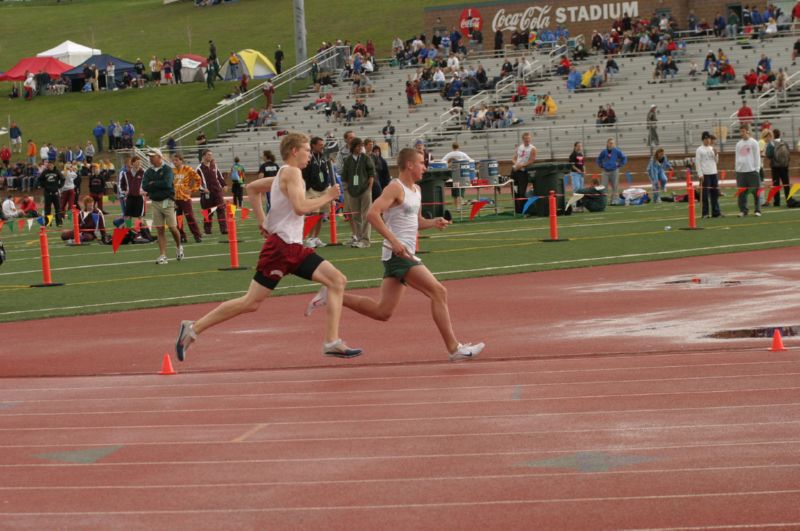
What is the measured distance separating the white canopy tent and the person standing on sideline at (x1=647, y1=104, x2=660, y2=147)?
36.7 m

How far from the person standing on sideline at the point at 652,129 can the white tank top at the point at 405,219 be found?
1334 inches

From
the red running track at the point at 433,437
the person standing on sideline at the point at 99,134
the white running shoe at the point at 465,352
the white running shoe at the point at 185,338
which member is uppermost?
the person standing on sideline at the point at 99,134

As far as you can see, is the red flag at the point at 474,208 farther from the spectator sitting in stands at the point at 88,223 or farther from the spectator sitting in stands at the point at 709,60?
the spectator sitting in stands at the point at 709,60

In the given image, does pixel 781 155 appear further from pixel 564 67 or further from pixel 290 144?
pixel 564 67

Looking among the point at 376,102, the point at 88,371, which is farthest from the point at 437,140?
the point at 88,371

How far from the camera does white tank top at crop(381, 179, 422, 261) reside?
37.7 ft

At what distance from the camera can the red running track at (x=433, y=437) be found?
22.4 feet

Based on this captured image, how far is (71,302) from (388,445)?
9.97 metres

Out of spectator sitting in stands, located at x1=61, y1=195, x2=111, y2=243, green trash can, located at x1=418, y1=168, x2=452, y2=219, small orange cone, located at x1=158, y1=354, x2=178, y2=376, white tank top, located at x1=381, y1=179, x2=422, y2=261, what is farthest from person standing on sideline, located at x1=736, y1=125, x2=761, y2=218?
small orange cone, located at x1=158, y1=354, x2=178, y2=376

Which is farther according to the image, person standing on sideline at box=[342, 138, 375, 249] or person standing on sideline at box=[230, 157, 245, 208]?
person standing on sideline at box=[230, 157, 245, 208]

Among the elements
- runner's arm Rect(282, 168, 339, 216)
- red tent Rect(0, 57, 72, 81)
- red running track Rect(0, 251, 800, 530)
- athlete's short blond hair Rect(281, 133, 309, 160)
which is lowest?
red running track Rect(0, 251, 800, 530)

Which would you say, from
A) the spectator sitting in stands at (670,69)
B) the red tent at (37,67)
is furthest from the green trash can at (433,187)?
the red tent at (37,67)

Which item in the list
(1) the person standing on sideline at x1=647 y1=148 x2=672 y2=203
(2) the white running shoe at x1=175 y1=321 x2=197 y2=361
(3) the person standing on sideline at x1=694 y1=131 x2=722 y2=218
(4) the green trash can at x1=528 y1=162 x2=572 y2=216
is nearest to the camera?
(2) the white running shoe at x1=175 y1=321 x2=197 y2=361

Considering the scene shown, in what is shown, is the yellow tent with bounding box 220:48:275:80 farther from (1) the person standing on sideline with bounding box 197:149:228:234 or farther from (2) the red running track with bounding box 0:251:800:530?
(2) the red running track with bounding box 0:251:800:530
